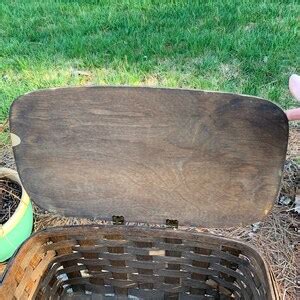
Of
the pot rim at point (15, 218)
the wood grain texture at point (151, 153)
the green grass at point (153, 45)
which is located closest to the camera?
the wood grain texture at point (151, 153)

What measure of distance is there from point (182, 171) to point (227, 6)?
6.86 ft

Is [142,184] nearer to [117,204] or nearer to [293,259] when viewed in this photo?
[117,204]

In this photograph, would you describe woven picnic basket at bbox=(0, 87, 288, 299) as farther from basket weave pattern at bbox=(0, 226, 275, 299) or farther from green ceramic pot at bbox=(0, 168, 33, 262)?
green ceramic pot at bbox=(0, 168, 33, 262)

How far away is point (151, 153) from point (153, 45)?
1.65m

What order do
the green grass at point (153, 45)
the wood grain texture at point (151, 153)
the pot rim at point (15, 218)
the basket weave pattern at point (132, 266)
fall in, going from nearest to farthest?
1. the wood grain texture at point (151, 153)
2. the basket weave pattern at point (132, 266)
3. the pot rim at point (15, 218)
4. the green grass at point (153, 45)

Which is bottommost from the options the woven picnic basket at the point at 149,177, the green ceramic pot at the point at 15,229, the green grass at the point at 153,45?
the green grass at the point at 153,45

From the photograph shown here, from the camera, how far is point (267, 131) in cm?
103

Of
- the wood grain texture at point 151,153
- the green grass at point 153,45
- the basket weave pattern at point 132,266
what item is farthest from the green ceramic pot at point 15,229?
the green grass at point 153,45

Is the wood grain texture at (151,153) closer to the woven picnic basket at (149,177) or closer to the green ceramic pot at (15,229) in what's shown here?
the woven picnic basket at (149,177)

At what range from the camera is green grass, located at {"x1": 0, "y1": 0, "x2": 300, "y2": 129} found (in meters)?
2.42

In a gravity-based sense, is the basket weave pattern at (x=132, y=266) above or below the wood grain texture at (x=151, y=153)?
below

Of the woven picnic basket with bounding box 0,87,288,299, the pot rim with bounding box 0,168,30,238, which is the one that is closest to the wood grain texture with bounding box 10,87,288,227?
the woven picnic basket with bounding box 0,87,288,299

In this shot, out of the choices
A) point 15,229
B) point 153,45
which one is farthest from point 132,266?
point 153,45

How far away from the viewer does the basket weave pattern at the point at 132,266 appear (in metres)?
1.21
